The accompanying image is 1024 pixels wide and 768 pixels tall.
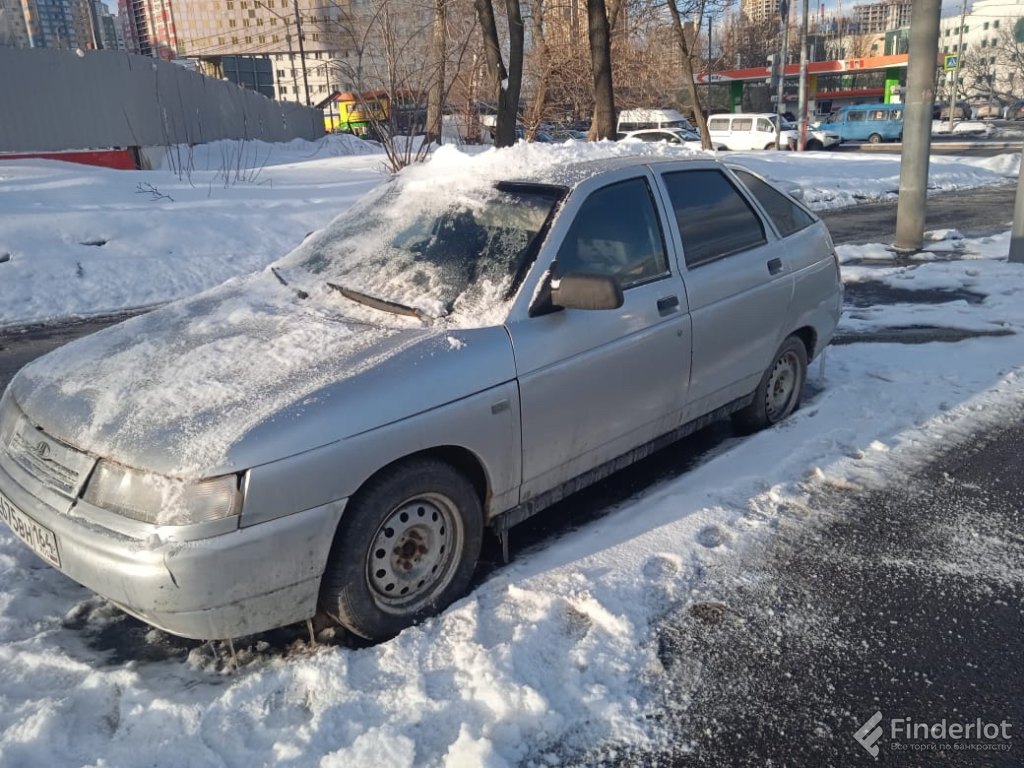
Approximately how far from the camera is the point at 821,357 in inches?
239

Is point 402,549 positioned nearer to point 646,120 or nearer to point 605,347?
point 605,347

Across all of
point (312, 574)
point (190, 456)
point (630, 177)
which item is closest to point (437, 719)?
point (312, 574)

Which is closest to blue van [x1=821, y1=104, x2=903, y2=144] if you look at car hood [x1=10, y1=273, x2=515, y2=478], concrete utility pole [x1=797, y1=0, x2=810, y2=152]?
concrete utility pole [x1=797, y1=0, x2=810, y2=152]

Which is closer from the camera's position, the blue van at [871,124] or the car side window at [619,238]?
the car side window at [619,238]

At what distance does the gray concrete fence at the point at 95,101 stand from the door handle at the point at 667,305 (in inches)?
713

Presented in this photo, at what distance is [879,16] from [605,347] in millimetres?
124992

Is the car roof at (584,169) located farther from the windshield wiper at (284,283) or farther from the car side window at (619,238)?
the windshield wiper at (284,283)

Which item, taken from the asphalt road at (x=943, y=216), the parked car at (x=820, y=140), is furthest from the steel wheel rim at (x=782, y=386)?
the parked car at (x=820, y=140)

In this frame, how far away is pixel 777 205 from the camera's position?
510 cm

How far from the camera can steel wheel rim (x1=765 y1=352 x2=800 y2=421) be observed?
198 inches

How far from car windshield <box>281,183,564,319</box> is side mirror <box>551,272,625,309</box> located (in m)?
0.22

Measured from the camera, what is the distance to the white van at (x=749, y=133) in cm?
3747

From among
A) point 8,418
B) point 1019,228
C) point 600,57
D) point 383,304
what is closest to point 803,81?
point 600,57

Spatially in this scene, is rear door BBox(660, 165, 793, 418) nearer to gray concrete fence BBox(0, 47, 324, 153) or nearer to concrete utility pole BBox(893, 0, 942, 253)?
concrete utility pole BBox(893, 0, 942, 253)
